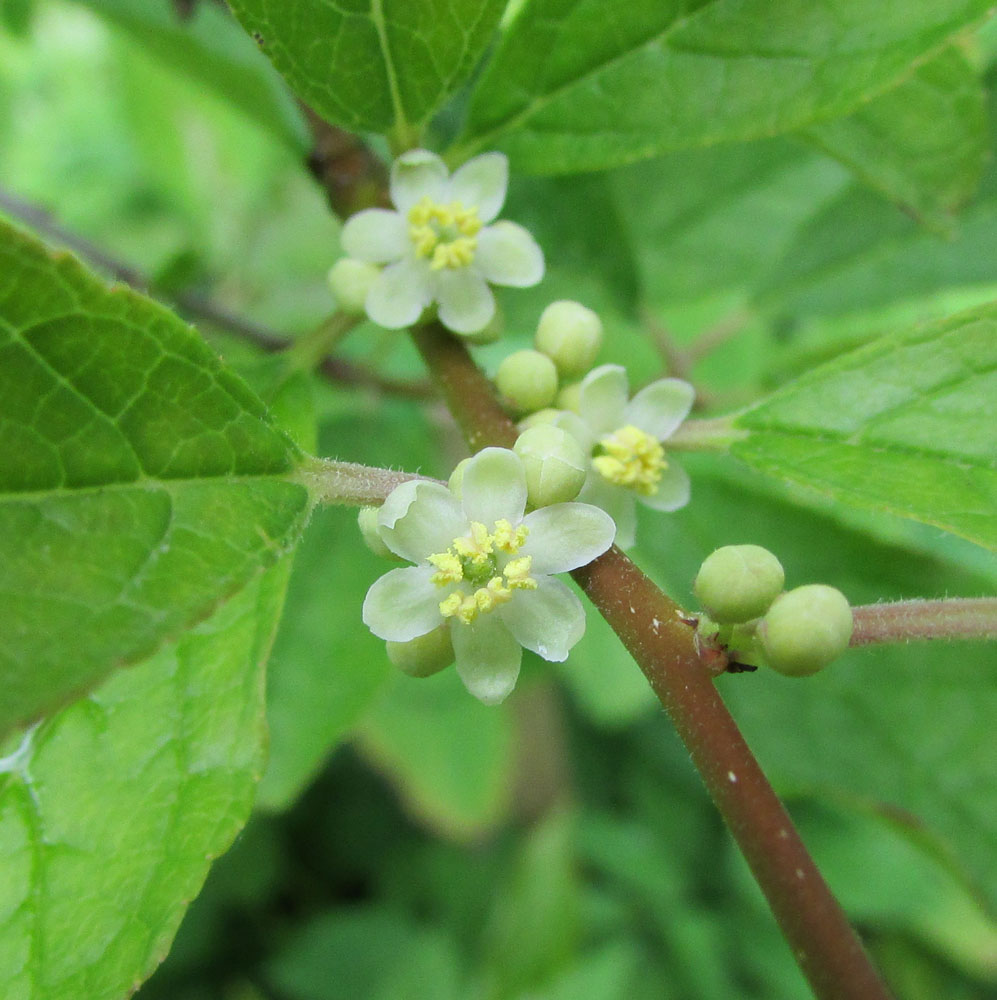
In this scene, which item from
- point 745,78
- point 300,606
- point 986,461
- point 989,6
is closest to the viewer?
point 986,461

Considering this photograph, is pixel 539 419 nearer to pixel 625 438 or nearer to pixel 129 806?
pixel 625 438

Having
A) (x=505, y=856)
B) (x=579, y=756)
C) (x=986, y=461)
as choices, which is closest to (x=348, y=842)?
(x=505, y=856)

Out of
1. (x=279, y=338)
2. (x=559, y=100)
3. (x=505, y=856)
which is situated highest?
(x=559, y=100)

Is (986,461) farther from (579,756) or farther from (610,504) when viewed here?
(579,756)

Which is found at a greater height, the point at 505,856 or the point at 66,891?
the point at 66,891

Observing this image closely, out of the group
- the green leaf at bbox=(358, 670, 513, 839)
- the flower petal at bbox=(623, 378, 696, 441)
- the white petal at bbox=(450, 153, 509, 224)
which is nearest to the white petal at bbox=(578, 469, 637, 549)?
the flower petal at bbox=(623, 378, 696, 441)

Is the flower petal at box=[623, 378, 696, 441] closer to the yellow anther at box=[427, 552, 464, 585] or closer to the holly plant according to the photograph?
the holly plant

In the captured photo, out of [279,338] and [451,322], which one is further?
[279,338]
